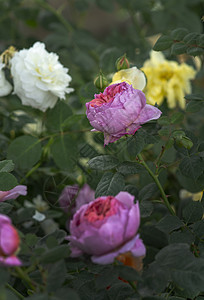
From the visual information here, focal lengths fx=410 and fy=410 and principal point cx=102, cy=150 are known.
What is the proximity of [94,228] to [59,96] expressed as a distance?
311 millimetres

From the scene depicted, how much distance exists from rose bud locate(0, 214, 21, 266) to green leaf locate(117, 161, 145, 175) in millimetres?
164

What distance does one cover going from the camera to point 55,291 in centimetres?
30

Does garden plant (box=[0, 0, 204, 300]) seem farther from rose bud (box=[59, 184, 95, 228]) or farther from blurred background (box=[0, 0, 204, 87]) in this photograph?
blurred background (box=[0, 0, 204, 87])

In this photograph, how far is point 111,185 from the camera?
0.41 metres

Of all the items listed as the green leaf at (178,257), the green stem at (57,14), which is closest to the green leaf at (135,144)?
the green leaf at (178,257)

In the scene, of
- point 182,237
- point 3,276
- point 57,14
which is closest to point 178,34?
point 182,237

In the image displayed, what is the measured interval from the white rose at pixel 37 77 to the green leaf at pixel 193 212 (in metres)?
0.25

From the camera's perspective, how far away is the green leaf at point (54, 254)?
31cm

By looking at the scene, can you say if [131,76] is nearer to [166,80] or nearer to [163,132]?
[163,132]

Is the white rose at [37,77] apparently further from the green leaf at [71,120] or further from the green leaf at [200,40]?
the green leaf at [200,40]

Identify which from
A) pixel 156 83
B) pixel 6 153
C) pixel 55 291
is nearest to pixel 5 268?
pixel 55 291

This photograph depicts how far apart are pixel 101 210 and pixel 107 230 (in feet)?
0.08

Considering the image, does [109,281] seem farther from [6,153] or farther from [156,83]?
[156,83]

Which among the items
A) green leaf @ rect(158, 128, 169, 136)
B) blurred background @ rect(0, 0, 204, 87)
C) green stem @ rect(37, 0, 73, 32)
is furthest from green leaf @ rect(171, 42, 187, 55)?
green stem @ rect(37, 0, 73, 32)
